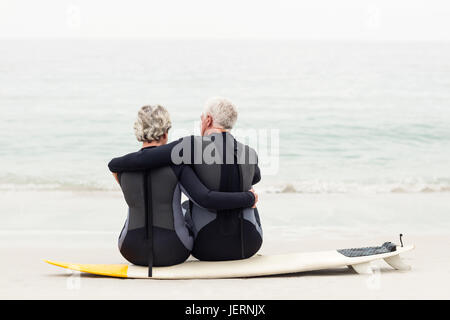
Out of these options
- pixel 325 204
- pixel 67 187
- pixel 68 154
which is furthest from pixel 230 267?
pixel 68 154

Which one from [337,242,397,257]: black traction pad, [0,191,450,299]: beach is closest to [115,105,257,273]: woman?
[0,191,450,299]: beach

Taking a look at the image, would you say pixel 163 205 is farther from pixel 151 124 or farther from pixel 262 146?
pixel 262 146

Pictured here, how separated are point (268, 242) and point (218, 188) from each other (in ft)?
7.03

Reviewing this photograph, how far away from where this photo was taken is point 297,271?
3.70 m

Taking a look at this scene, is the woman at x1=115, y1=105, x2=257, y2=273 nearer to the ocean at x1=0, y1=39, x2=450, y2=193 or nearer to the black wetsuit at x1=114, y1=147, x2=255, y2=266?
the black wetsuit at x1=114, y1=147, x2=255, y2=266

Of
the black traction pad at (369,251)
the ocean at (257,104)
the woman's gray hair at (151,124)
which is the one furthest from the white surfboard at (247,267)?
the ocean at (257,104)

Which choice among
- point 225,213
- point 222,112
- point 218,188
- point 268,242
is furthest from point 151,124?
point 268,242

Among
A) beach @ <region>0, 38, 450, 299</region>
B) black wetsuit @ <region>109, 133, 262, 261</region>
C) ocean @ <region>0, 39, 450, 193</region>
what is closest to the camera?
black wetsuit @ <region>109, 133, 262, 261</region>

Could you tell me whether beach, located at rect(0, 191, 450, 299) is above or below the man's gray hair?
below

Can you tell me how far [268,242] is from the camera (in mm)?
5562

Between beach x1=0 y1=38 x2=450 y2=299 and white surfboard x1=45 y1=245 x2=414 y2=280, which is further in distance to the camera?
beach x1=0 y1=38 x2=450 y2=299

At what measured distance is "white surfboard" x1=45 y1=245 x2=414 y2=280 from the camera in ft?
11.8

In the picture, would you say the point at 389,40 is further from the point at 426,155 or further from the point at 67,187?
the point at 67,187

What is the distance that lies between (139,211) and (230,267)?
2.04ft
